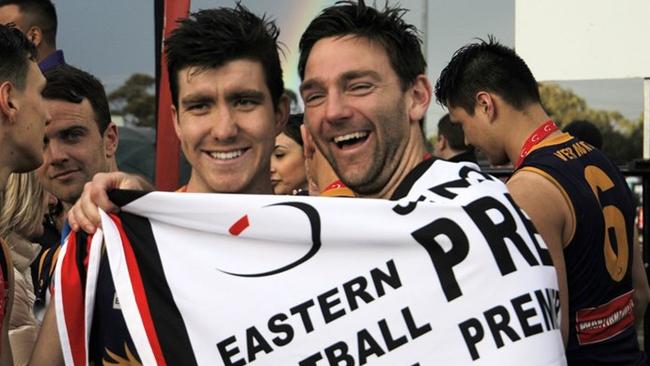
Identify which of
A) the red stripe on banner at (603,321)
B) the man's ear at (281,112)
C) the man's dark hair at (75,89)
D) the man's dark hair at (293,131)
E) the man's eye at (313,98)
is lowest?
the red stripe on banner at (603,321)

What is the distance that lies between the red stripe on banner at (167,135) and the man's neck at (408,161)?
1.06m

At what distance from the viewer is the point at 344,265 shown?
2.05m

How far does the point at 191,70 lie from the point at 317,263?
0.70 m

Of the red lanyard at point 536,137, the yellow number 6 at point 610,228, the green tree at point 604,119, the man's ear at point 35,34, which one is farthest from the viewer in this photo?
the green tree at point 604,119

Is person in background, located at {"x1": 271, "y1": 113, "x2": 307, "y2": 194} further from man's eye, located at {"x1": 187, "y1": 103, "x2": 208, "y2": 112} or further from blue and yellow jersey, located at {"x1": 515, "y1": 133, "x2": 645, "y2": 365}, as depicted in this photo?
man's eye, located at {"x1": 187, "y1": 103, "x2": 208, "y2": 112}

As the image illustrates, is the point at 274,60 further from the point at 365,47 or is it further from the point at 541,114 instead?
the point at 541,114

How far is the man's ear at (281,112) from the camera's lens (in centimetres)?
256

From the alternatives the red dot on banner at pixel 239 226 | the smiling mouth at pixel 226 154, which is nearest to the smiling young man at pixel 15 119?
the smiling mouth at pixel 226 154

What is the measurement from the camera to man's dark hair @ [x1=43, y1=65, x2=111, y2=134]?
3.50 meters

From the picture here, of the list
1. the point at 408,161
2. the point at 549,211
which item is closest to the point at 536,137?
the point at 549,211

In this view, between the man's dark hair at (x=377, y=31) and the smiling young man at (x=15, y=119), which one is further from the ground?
the man's dark hair at (x=377, y=31)

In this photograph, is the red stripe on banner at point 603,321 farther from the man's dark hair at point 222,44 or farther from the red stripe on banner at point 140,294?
the red stripe on banner at point 140,294

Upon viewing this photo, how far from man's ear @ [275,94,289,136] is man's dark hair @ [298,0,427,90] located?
21 cm

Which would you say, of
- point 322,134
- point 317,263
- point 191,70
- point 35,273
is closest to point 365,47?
point 322,134
